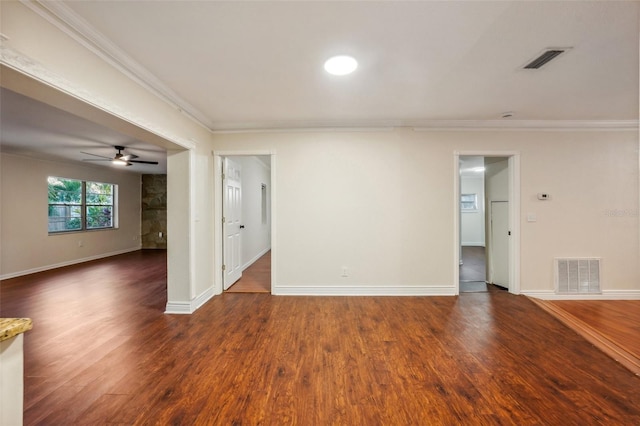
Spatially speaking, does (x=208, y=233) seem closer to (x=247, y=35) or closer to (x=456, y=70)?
(x=247, y=35)

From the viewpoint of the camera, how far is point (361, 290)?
12.6ft

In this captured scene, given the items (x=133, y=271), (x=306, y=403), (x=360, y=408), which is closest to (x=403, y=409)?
(x=360, y=408)

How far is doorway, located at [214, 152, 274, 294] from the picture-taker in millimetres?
3912

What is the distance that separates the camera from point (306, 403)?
5.64 feet

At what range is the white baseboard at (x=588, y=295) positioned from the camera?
3758mm

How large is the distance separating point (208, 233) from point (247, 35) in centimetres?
265

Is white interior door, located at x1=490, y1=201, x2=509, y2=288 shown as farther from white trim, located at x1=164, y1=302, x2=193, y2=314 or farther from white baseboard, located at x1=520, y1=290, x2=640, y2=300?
white trim, located at x1=164, y1=302, x2=193, y2=314

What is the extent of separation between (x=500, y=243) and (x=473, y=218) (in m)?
5.81

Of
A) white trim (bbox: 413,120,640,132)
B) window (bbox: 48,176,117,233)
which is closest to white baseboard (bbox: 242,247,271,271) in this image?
white trim (bbox: 413,120,640,132)

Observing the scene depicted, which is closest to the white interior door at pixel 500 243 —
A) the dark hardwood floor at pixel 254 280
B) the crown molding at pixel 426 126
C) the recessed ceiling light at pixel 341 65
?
the crown molding at pixel 426 126

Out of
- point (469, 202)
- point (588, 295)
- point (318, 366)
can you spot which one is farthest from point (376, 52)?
point (469, 202)

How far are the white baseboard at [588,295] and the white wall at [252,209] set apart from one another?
4.88 metres

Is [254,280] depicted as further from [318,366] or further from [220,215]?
[318,366]

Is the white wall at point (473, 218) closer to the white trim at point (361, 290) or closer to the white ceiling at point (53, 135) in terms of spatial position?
the white trim at point (361, 290)
